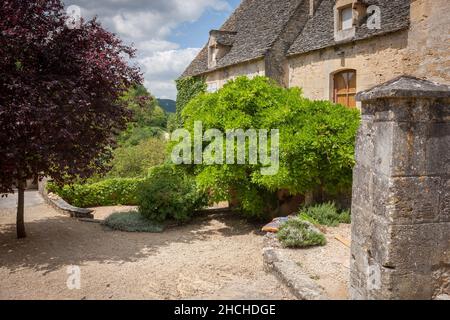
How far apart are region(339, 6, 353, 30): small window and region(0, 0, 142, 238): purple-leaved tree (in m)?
7.43

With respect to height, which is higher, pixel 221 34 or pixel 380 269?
pixel 221 34

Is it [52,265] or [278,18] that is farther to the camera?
[278,18]

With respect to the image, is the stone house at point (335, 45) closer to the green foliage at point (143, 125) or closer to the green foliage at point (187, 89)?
the green foliage at point (187, 89)

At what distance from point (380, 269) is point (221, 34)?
52.7 ft

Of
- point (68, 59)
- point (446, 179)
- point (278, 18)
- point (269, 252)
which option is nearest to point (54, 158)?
point (68, 59)

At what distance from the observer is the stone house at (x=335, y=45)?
9383mm

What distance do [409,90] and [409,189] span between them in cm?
92

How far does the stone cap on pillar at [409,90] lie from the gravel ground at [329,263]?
2510mm

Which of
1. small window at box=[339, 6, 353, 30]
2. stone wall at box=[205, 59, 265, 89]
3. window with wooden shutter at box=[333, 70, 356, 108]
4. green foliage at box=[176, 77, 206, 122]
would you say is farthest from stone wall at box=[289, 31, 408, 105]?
green foliage at box=[176, 77, 206, 122]

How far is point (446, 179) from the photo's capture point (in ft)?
11.6

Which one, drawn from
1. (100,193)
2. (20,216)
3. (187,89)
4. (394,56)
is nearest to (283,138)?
(394,56)

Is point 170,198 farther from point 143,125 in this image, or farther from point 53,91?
point 143,125

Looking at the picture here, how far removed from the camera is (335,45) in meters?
12.1
